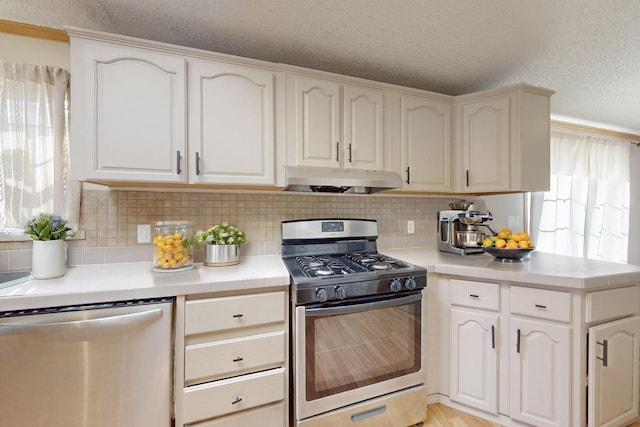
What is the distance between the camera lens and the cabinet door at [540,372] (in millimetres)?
1368

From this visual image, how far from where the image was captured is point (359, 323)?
138cm

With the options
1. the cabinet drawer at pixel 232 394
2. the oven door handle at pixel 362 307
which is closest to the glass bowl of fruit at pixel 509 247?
the oven door handle at pixel 362 307

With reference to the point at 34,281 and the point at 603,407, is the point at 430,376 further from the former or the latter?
the point at 34,281

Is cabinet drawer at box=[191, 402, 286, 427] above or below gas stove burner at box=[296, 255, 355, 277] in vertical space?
below

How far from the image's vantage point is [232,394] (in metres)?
1.24

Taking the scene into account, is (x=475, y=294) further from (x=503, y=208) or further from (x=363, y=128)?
(x=503, y=208)

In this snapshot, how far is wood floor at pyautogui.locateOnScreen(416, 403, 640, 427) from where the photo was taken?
154cm

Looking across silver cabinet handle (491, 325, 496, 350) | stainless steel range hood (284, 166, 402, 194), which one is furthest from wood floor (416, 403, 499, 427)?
stainless steel range hood (284, 166, 402, 194)

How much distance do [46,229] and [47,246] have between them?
0.08 meters

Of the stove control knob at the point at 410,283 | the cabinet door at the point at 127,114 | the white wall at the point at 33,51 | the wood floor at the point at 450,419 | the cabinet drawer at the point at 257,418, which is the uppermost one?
Result: the white wall at the point at 33,51

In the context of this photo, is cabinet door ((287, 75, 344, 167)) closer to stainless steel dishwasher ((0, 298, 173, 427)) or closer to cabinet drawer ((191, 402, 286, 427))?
stainless steel dishwasher ((0, 298, 173, 427))

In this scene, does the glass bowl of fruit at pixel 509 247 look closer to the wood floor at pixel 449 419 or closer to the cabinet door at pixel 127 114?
the wood floor at pixel 449 419

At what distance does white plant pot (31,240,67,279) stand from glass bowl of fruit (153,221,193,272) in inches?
15.8

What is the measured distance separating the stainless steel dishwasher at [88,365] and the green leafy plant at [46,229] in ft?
1.34
